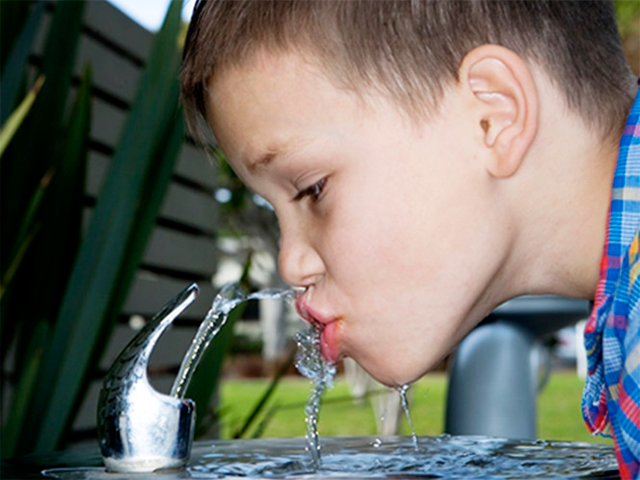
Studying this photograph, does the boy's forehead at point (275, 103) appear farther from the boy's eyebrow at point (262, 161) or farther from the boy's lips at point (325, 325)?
the boy's lips at point (325, 325)

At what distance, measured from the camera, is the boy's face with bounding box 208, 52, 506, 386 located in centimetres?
104

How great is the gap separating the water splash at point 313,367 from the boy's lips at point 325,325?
0.04 feet

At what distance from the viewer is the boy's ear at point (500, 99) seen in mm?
1046

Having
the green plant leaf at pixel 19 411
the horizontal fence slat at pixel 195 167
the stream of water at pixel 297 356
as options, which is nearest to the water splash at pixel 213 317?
the stream of water at pixel 297 356

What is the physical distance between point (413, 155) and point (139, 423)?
359 mm

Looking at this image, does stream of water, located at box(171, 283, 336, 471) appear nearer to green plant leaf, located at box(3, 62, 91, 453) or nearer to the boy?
the boy

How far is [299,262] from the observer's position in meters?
1.09

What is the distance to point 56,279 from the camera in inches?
68.9

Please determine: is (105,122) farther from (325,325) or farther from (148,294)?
(325,325)

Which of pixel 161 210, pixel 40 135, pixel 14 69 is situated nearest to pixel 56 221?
pixel 40 135

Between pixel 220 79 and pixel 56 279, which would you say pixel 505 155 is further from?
pixel 56 279

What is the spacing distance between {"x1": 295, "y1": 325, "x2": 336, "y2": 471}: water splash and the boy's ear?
262mm

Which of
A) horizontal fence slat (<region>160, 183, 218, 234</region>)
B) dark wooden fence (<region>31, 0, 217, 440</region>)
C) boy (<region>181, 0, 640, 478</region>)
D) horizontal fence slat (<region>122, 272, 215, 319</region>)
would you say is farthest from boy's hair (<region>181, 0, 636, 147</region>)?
horizontal fence slat (<region>160, 183, 218, 234</region>)

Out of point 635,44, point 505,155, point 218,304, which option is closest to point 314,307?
point 218,304
